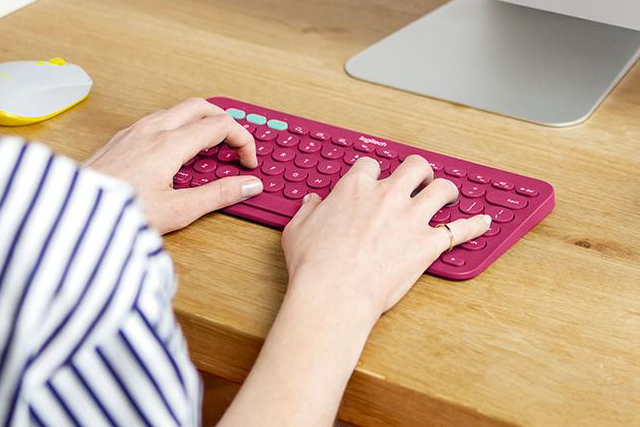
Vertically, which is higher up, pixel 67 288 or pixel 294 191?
pixel 67 288

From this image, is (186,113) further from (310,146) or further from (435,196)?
(435,196)

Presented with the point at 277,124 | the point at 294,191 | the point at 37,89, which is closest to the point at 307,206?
the point at 294,191

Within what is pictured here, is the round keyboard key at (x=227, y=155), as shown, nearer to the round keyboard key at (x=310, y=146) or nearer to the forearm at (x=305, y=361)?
the round keyboard key at (x=310, y=146)

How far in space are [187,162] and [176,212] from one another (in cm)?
8

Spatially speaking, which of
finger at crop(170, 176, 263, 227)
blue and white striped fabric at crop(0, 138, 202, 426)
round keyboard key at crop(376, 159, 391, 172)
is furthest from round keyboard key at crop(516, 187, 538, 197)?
blue and white striped fabric at crop(0, 138, 202, 426)

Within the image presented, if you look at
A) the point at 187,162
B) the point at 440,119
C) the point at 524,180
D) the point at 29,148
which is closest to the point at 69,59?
the point at 187,162

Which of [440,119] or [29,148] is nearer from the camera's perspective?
[29,148]

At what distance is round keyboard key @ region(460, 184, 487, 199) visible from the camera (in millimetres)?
731

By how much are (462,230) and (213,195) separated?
0.20 m

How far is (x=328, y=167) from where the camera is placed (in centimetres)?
76

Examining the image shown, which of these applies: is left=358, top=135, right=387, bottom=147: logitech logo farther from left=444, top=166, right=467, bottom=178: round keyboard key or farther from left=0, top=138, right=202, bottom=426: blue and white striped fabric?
left=0, top=138, right=202, bottom=426: blue and white striped fabric

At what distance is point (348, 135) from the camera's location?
2.65 feet

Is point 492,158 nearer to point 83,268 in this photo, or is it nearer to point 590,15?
point 590,15

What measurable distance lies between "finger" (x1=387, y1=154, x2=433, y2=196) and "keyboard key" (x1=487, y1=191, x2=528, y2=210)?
2.0 inches
